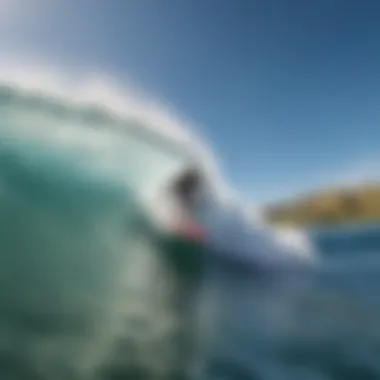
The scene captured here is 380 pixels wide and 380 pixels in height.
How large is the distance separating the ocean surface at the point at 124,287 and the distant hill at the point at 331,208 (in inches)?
2.0

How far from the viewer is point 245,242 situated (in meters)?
2.36

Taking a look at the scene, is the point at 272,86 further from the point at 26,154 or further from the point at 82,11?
the point at 26,154

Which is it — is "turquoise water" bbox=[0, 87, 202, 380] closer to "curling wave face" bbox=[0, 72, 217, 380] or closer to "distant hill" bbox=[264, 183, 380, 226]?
"curling wave face" bbox=[0, 72, 217, 380]

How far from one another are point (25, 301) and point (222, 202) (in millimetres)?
744

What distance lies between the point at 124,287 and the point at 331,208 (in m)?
0.76

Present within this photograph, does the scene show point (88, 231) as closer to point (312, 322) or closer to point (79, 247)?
point (79, 247)

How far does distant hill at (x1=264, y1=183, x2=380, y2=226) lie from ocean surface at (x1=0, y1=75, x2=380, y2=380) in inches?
2.0

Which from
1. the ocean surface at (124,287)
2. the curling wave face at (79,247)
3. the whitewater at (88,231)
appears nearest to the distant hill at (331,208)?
the ocean surface at (124,287)

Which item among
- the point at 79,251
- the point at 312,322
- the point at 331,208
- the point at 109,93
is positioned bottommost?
the point at 312,322

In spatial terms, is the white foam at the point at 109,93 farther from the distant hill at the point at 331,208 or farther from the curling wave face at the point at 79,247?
the distant hill at the point at 331,208

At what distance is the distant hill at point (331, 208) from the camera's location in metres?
2.33

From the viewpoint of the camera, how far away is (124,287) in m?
2.30

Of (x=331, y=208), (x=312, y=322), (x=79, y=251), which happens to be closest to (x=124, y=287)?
(x=79, y=251)

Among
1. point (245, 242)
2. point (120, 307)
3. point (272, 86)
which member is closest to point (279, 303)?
point (245, 242)
